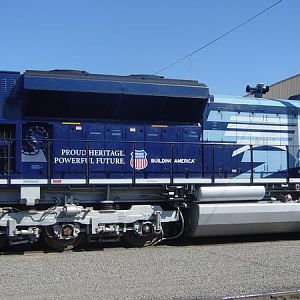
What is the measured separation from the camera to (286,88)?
107ft

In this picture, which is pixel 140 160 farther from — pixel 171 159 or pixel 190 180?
pixel 190 180

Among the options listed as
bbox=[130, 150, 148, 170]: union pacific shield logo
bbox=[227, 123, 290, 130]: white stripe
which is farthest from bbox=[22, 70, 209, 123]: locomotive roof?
bbox=[227, 123, 290, 130]: white stripe

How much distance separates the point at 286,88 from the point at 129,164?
2355 cm

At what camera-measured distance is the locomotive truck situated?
10.7 m

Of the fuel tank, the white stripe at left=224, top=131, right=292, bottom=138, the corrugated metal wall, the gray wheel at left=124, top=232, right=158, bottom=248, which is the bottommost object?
the gray wheel at left=124, top=232, right=158, bottom=248

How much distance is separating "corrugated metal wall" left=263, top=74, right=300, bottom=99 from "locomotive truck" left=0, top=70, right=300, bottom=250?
1963 centimetres

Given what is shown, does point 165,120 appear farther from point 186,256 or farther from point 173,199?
point 186,256

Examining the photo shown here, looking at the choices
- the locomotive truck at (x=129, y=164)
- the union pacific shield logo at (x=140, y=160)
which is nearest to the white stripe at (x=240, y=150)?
the locomotive truck at (x=129, y=164)

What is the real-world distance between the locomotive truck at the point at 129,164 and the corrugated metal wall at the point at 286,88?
1963 cm

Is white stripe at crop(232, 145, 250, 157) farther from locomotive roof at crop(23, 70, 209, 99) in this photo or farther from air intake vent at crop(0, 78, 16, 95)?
air intake vent at crop(0, 78, 16, 95)

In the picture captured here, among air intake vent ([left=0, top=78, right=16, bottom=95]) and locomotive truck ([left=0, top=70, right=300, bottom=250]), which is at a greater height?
air intake vent ([left=0, top=78, right=16, bottom=95])

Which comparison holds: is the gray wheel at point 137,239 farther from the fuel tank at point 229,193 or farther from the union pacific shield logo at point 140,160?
the union pacific shield logo at point 140,160

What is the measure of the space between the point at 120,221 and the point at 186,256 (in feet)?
6.18

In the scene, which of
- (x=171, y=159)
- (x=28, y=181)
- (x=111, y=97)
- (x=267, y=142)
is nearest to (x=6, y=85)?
(x=28, y=181)
